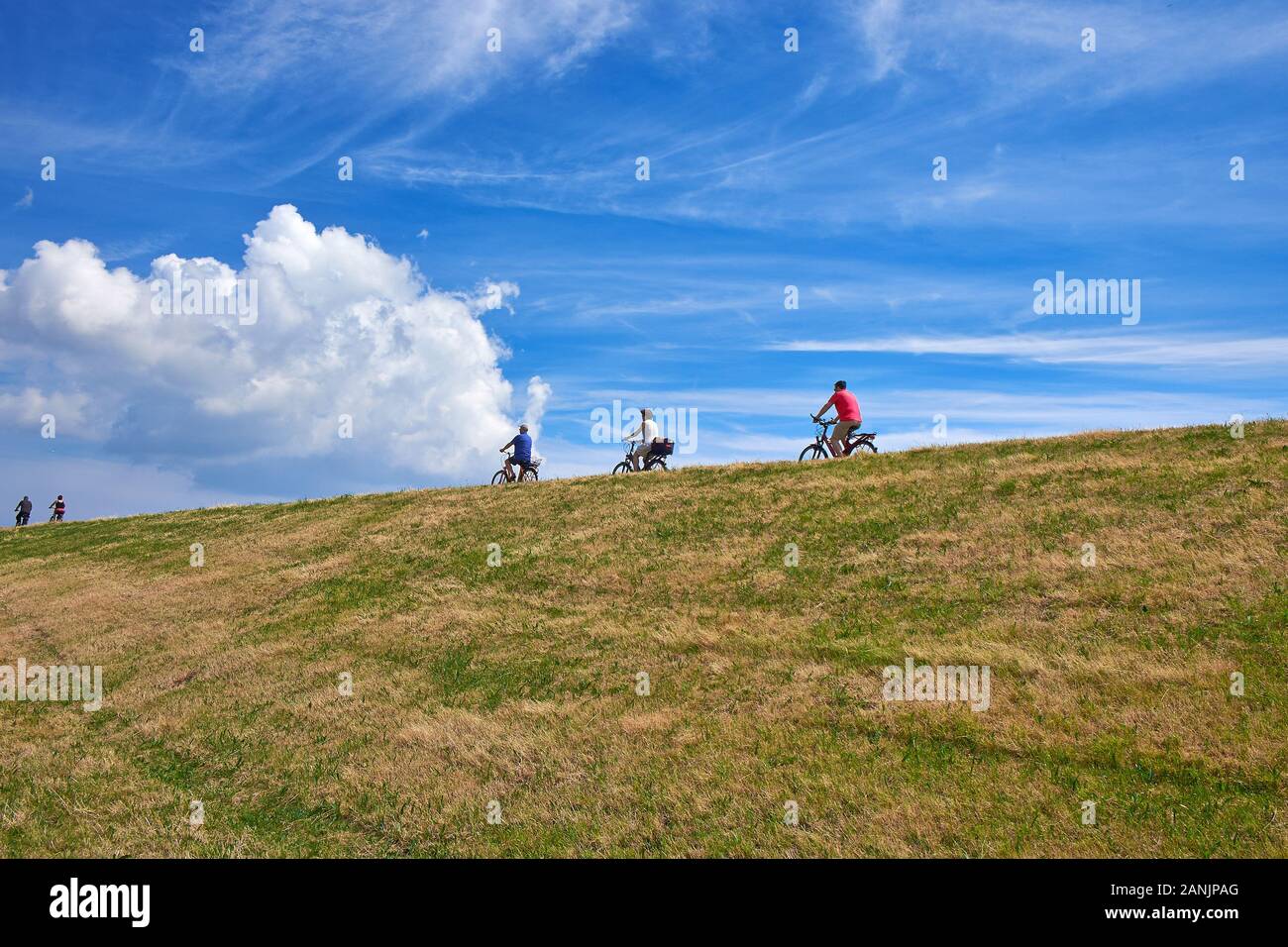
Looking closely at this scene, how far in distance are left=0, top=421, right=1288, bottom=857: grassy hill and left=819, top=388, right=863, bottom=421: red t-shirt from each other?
1.55m

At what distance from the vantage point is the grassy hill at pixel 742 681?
35.0 feet

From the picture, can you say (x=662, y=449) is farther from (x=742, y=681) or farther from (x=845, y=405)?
(x=742, y=681)

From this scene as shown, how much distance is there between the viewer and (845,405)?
92.0 ft

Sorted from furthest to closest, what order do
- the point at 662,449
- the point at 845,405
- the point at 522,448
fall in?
the point at 522,448 < the point at 662,449 < the point at 845,405

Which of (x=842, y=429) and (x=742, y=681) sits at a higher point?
(x=842, y=429)

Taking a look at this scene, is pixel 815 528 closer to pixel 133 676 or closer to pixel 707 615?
pixel 707 615

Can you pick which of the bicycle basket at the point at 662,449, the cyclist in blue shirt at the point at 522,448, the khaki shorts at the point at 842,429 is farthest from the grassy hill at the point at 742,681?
the cyclist in blue shirt at the point at 522,448

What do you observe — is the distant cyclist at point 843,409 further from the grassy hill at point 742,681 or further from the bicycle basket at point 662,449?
the bicycle basket at point 662,449

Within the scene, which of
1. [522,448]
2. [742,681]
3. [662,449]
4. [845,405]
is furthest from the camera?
[522,448]

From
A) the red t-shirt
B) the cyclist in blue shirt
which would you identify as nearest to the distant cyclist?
the red t-shirt

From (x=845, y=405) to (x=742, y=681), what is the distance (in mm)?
15423

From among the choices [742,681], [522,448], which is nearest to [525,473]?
[522,448]
